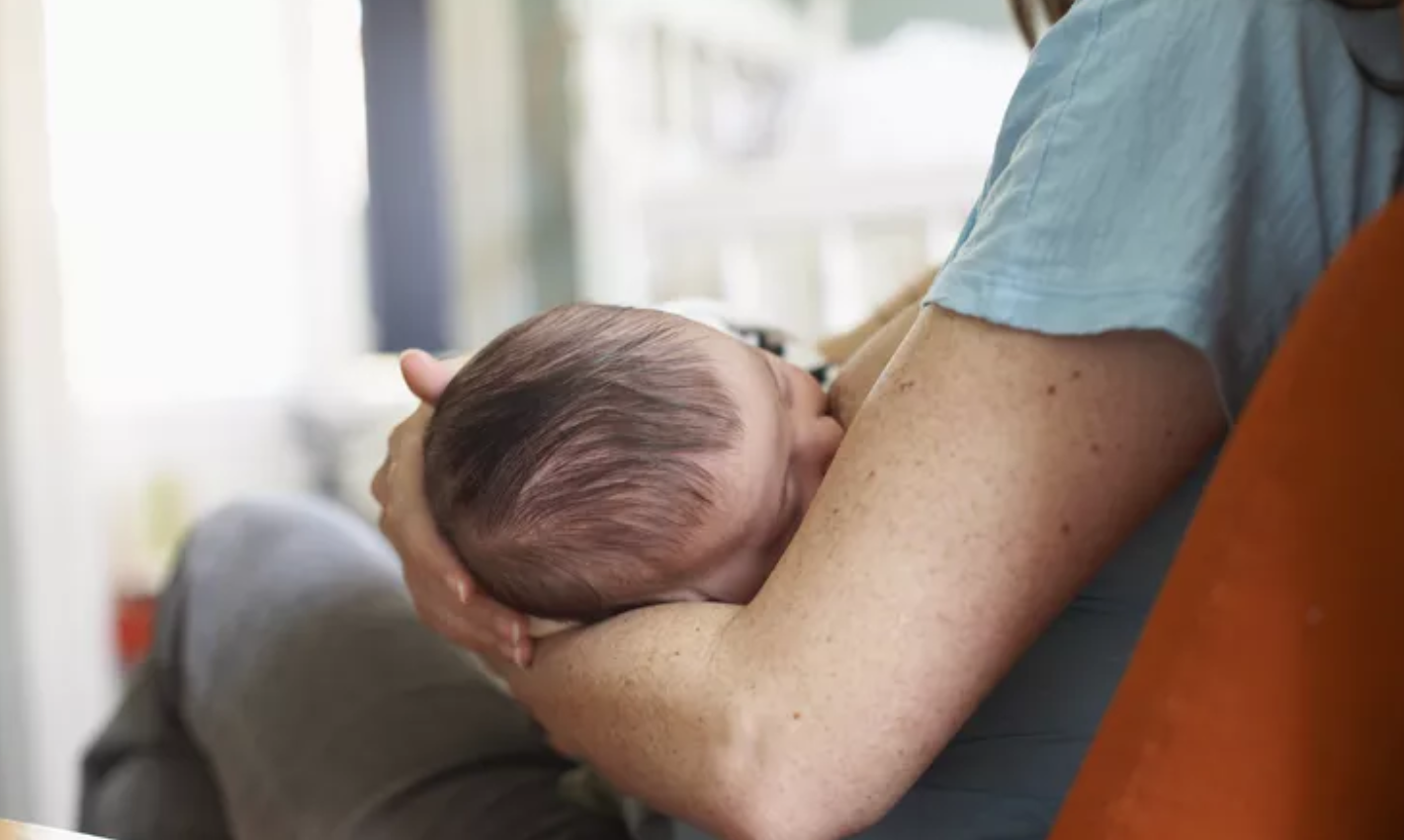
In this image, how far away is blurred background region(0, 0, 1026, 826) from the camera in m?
1.84

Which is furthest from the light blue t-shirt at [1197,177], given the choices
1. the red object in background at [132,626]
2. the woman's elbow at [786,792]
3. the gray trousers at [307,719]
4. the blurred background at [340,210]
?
the red object in background at [132,626]

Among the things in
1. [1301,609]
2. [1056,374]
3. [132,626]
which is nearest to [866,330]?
[1056,374]

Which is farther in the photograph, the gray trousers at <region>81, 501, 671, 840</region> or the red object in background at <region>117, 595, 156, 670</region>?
the red object in background at <region>117, 595, 156, 670</region>

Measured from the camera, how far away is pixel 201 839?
3.77ft

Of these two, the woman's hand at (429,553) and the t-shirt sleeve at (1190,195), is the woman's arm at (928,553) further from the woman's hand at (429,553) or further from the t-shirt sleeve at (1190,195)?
the woman's hand at (429,553)

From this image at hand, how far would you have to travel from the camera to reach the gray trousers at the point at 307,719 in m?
0.92

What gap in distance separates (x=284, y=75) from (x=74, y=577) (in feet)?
3.70

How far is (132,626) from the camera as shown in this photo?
2.10 meters

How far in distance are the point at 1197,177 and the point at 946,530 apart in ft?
0.55

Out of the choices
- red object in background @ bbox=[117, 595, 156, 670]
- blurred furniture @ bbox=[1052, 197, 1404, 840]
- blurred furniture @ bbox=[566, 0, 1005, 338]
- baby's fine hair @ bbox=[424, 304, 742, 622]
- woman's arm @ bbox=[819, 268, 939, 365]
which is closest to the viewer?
blurred furniture @ bbox=[1052, 197, 1404, 840]

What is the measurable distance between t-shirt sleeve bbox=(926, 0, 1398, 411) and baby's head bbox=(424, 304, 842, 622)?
0.77 ft

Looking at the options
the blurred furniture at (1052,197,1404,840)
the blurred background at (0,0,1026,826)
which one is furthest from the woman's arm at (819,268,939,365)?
the blurred background at (0,0,1026,826)

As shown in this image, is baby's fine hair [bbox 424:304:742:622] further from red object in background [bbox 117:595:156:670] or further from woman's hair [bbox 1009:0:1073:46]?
red object in background [bbox 117:595:156:670]

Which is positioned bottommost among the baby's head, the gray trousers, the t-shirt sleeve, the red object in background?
the red object in background
